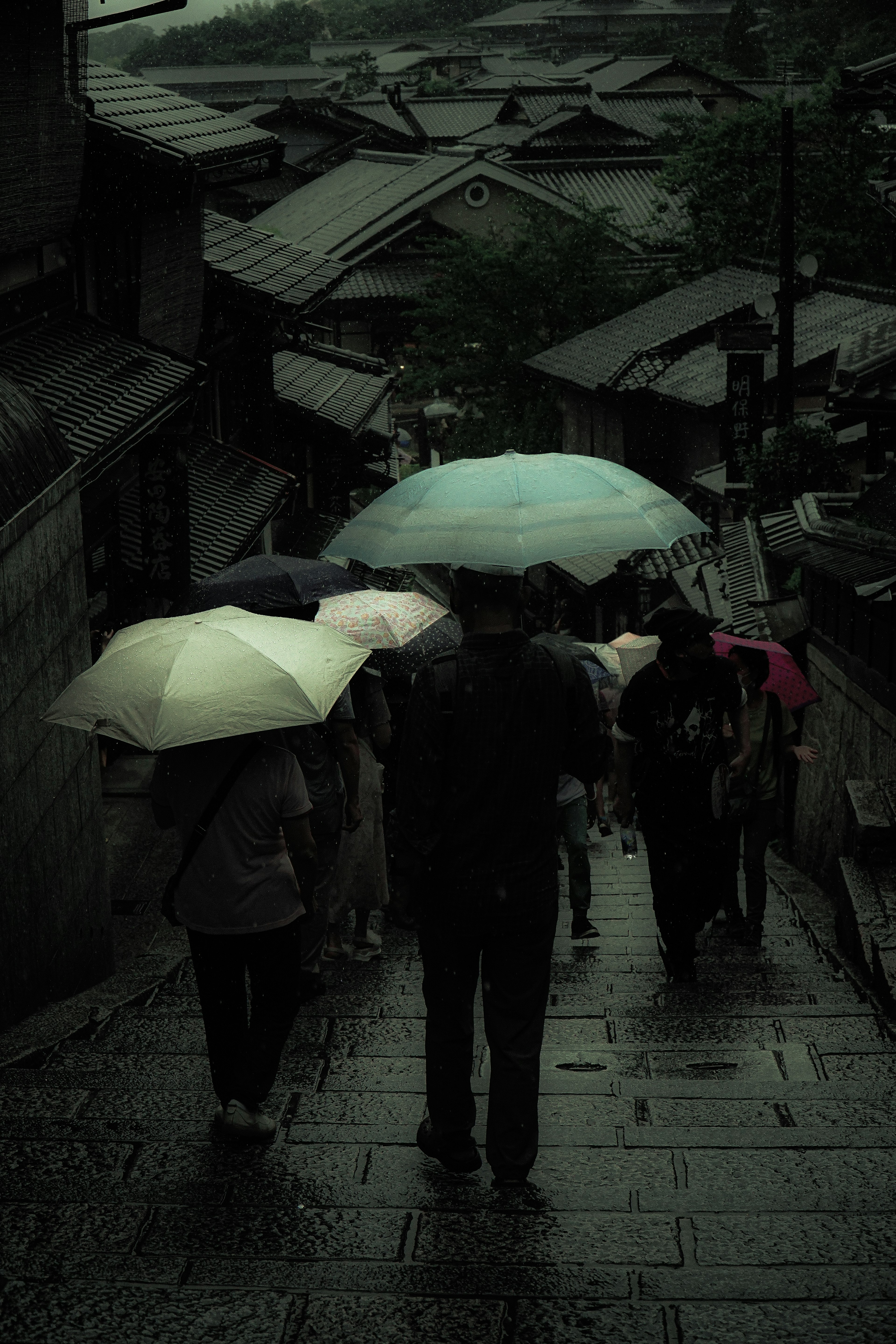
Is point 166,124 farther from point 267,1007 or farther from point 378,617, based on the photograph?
point 267,1007

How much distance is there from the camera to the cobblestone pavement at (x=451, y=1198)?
3.23 m

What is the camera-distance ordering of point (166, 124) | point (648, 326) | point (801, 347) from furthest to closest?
1. point (648, 326)
2. point (801, 347)
3. point (166, 124)

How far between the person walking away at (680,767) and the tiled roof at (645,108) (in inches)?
1962

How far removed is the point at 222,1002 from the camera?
454 cm

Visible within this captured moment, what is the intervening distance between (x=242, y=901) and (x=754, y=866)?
4.30 metres

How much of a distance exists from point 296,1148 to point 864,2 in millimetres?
52408

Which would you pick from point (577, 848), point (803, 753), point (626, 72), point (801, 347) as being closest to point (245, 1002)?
point (577, 848)

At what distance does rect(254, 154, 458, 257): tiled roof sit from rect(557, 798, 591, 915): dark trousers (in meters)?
33.3

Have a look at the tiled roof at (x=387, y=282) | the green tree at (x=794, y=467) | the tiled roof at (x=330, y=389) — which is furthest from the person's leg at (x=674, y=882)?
the tiled roof at (x=387, y=282)

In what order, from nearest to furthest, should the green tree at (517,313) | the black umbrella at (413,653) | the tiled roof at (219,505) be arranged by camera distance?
1. the black umbrella at (413,653)
2. the tiled roof at (219,505)
3. the green tree at (517,313)

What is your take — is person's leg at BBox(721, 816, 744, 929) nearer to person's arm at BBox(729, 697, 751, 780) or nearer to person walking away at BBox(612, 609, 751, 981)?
person's arm at BBox(729, 697, 751, 780)

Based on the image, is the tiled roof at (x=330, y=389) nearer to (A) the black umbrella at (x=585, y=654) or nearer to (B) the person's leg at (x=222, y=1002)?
(A) the black umbrella at (x=585, y=654)

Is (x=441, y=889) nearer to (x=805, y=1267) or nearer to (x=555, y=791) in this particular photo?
(x=555, y=791)

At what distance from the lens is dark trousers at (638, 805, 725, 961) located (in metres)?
6.62
